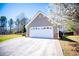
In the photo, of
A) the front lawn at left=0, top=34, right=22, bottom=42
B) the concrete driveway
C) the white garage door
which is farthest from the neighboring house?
the front lawn at left=0, top=34, right=22, bottom=42

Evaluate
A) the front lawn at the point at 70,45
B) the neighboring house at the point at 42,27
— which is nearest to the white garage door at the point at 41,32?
the neighboring house at the point at 42,27

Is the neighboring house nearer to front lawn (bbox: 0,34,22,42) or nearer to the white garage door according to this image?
the white garage door

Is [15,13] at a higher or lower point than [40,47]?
higher

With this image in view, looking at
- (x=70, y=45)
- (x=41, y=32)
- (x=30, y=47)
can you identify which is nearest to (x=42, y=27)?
(x=41, y=32)

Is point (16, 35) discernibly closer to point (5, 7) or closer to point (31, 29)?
point (31, 29)

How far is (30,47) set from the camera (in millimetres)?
3109

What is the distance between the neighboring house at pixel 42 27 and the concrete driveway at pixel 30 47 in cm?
11

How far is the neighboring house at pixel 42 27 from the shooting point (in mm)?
3180

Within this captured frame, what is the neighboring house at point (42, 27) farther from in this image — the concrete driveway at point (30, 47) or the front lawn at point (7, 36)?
the front lawn at point (7, 36)

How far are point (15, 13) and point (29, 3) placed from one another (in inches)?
11.9

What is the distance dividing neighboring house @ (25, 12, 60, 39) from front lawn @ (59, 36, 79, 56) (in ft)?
0.59

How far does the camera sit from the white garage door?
10.6ft

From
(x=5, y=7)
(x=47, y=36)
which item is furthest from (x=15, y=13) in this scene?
(x=47, y=36)

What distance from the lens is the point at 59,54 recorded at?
3064mm
